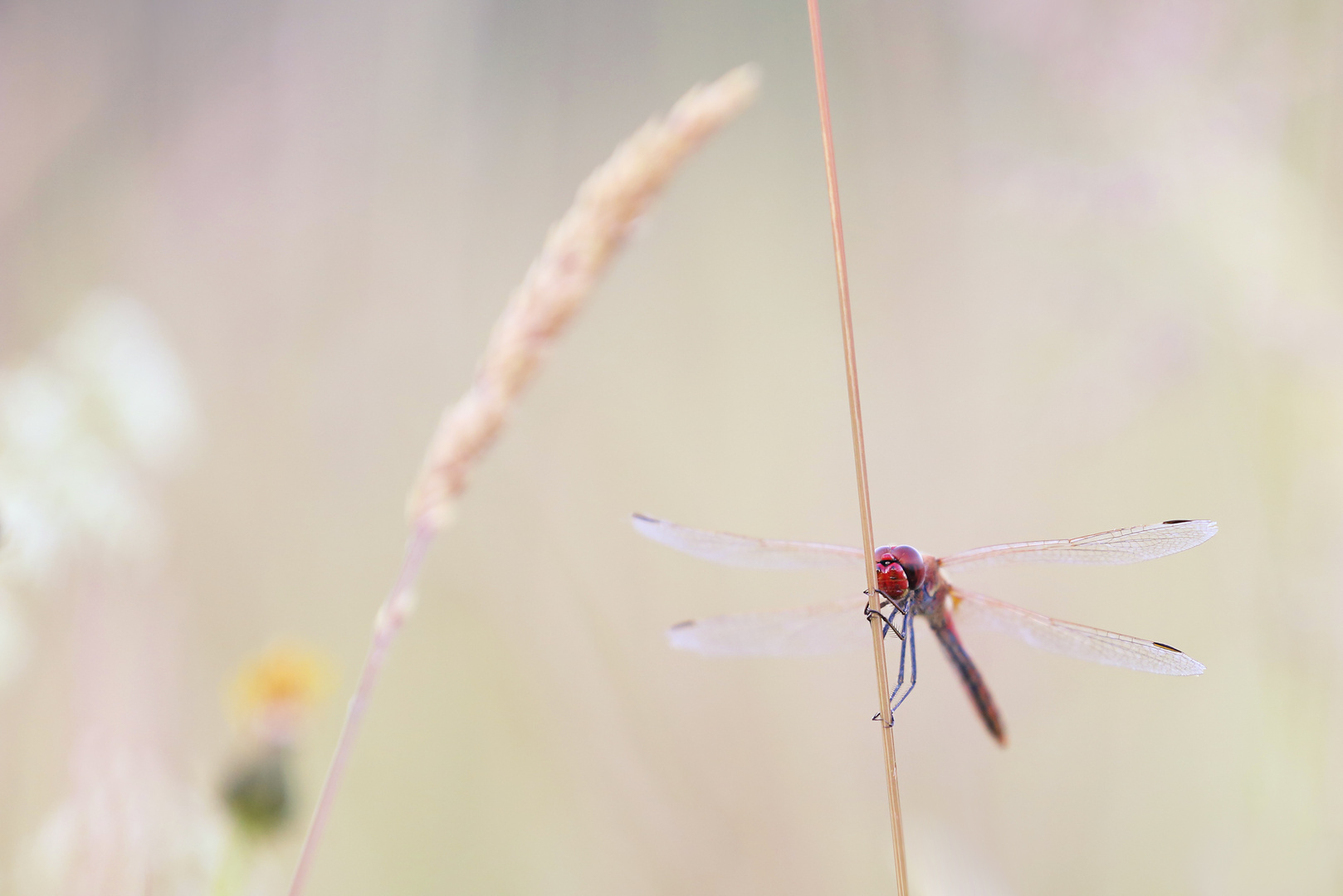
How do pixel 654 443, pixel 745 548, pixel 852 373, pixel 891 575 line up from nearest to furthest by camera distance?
pixel 852 373
pixel 891 575
pixel 745 548
pixel 654 443

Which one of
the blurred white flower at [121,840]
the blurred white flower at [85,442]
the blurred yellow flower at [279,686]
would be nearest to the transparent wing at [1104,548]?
the blurred yellow flower at [279,686]

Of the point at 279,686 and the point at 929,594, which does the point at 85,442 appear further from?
the point at 929,594

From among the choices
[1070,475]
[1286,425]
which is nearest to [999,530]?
[1070,475]

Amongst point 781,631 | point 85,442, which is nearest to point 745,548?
point 781,631

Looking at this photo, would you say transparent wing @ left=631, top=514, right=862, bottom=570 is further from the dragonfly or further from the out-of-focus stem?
the out-of-focus stem

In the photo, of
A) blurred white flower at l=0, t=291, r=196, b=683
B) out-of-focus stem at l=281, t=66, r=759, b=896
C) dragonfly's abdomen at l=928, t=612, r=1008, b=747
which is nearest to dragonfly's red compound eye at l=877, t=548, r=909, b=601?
dragonfly's abdomen at l=928, t=612, r=1008, b=747
